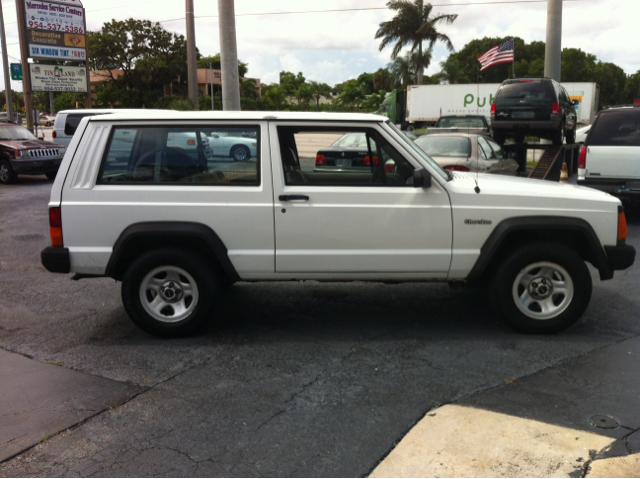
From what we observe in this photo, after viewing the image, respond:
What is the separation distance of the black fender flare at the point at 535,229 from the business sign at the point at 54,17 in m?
24.6

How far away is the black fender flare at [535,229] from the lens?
196 inches

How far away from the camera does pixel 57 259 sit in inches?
199

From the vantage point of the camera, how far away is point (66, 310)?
619cm

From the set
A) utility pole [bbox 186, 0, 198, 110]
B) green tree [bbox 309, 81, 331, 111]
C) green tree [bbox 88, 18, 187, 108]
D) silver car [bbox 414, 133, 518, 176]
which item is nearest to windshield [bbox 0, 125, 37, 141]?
utility pole [bbox 186, 0, 198, 110]

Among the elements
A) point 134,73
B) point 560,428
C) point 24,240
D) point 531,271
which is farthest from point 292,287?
point 134,73

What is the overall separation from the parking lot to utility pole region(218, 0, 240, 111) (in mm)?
7897

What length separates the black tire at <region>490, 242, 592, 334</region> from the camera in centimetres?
509

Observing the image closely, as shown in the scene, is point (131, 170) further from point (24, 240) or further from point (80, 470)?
point (24, 240)

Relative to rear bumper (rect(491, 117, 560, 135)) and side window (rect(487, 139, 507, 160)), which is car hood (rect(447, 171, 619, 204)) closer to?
side window (rect(487, 139, 507, 160))

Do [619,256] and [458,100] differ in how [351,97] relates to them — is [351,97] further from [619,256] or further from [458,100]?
[619,256]

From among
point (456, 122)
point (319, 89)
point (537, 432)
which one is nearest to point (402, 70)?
point (319, 89)

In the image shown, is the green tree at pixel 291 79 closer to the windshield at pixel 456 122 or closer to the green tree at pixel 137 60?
the green tree at pixel 137 60

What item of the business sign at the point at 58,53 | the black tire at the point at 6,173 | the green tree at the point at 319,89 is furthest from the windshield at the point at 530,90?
the green tree at the point at 319,89

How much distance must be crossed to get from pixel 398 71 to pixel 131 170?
54.0 m
